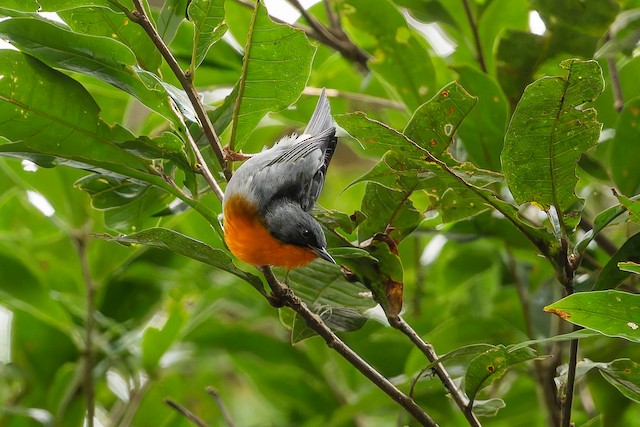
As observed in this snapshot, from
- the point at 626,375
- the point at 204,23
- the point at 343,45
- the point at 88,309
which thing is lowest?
the point at 626,375

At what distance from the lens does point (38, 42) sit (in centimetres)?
126

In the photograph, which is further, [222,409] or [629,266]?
[222,409]

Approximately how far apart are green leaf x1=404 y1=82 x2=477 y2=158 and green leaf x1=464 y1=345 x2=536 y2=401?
0.36 metres

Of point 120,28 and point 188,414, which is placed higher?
point 120,28

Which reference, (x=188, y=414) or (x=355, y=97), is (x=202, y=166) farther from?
(x=355, y=97)

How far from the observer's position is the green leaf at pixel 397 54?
1822 mm

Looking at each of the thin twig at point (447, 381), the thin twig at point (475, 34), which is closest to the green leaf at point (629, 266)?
the thin twig at point (447, 381)

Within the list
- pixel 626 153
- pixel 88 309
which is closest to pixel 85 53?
pixel 88 309

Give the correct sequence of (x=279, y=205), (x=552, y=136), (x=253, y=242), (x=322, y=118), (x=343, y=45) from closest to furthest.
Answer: (x=552, y=136), (x=253, y=242), (x=279, y=205), (x=322, y=118), (x=343, y=45)

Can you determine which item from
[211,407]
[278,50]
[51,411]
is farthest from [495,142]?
[211,407]

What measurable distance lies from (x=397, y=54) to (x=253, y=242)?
651 millimetres

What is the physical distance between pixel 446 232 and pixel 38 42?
103 cm

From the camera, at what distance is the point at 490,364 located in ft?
3.86

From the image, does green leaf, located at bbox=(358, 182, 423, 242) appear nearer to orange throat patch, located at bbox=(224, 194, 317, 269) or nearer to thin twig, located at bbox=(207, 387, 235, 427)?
orange throat patch, located at bbox=(224, 194, 317, 269)
